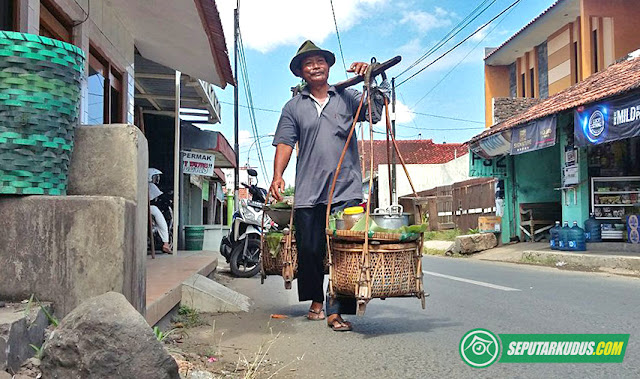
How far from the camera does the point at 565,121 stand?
13266mm

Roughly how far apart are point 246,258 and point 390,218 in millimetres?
5295

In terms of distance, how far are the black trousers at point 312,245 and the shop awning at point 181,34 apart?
243cm

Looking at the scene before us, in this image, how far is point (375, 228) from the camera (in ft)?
12.6

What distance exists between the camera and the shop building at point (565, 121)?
36.9 ft

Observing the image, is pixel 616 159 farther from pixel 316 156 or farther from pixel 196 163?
pixel 316 156

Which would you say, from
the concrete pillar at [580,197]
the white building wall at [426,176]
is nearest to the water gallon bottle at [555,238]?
the concrete pillar at [580,197]

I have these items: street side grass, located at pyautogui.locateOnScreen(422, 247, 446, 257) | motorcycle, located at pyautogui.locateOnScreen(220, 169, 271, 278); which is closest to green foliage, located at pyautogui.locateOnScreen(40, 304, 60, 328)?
motorcycle, located at pyautogui.locateOnScreen(220, 169, 271, 278)

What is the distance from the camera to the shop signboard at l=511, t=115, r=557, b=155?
12430 millimetres

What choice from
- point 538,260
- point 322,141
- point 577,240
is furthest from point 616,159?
point 322,141

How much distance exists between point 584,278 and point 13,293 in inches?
311

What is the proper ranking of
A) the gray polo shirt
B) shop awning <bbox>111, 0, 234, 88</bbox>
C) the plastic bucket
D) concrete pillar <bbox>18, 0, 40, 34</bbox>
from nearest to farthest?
1. concrete pillar <bbox>18, 0, 40, 34</bbox>
2. the gray polo shirt
3. shop awning <bbox>111, 0, 234, 88</bbox>
4. the plastic bucket

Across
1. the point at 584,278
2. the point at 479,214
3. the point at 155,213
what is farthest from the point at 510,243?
the point at 155,213

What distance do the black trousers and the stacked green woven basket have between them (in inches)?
83.3

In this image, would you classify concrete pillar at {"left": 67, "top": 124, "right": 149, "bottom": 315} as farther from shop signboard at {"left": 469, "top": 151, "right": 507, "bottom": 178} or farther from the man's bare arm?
shop signboard at {"left": 469, "top": 151, "right": 507, "bottom": 178}
